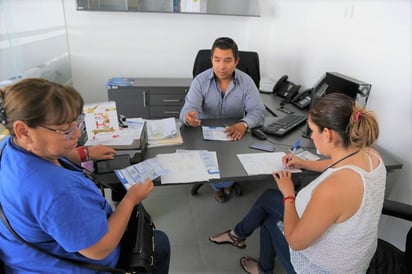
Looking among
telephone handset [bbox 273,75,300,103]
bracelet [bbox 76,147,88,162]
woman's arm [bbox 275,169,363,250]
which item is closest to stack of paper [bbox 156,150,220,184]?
bracelet [bbox 76,147,88,162]

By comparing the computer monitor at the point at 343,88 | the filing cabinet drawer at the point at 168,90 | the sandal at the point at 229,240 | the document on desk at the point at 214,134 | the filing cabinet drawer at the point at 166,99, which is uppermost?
the computer monitor at the point at 343,88

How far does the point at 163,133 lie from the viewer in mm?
1698

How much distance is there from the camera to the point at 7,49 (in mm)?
1929

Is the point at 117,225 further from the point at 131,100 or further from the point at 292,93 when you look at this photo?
the point at 131,100

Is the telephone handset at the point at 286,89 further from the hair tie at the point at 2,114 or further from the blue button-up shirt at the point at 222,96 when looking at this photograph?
the hair tie at the point at 2,114

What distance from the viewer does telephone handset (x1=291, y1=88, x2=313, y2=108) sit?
2.38 m

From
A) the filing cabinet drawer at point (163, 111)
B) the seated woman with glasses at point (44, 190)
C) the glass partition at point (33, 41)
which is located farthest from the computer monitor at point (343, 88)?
the filing cabinet drawer at point (163, 111)

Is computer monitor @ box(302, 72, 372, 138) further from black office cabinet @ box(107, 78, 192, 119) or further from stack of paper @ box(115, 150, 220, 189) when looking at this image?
black office cabinet @ box(107, 78, 192, 119)

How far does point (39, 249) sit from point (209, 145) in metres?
0.97

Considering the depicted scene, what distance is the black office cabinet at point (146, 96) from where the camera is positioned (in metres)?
3.24

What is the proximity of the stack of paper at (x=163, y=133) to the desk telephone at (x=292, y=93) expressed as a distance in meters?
1.17

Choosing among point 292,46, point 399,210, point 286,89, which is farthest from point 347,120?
point 292,46

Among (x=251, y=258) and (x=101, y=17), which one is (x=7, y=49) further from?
(x=251, y=258)

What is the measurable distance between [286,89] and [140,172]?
1.85 metres
